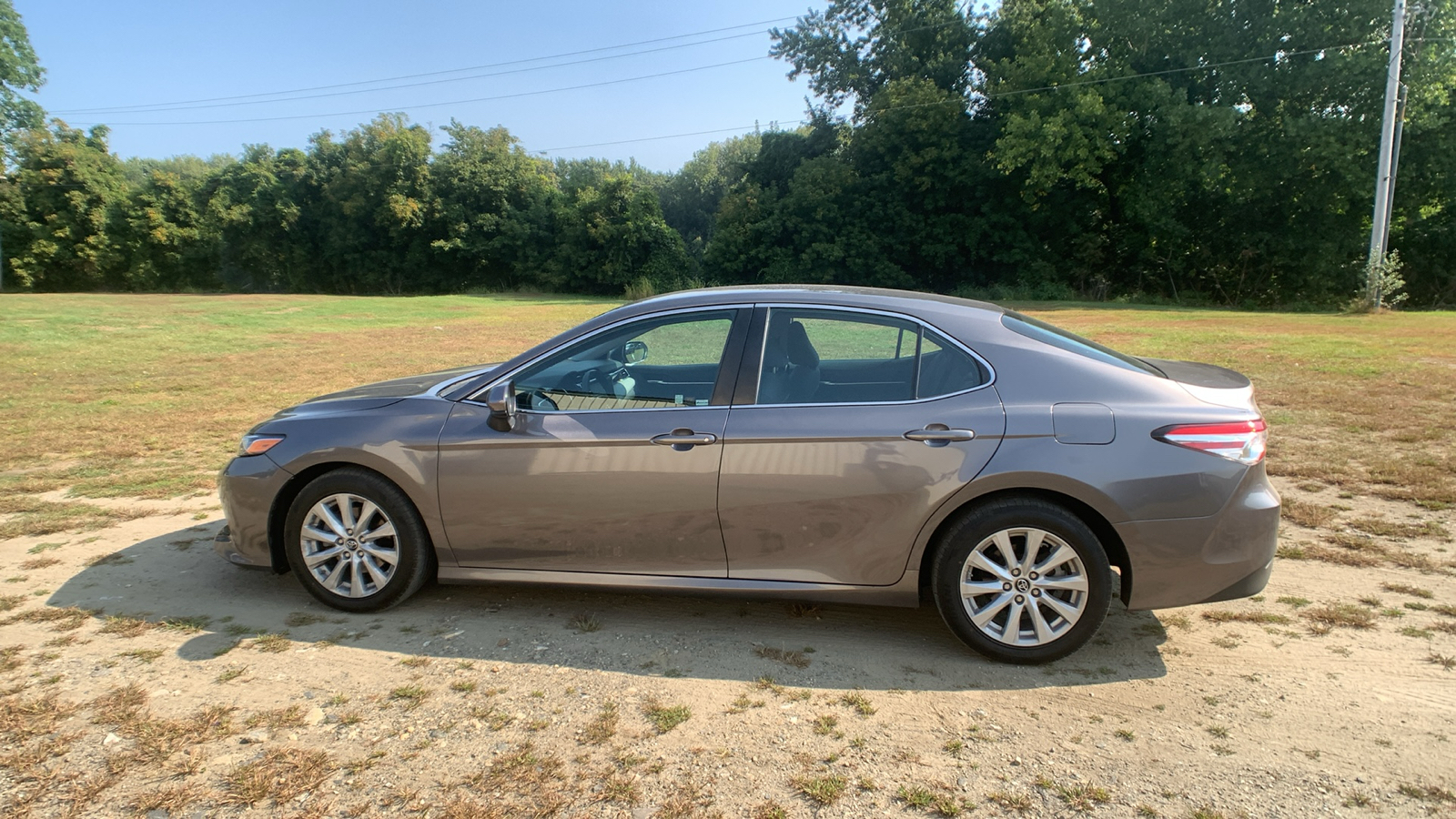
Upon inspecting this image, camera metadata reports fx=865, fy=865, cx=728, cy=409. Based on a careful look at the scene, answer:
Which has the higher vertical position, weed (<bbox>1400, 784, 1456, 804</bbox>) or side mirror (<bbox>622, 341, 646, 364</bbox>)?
side mirror (<bbox>622, 341, 646, 364</bbox>)

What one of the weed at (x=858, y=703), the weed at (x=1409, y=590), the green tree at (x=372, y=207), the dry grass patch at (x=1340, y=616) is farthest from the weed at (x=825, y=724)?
the green tree at (x=372, y=207)

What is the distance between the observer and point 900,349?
4.04 meters

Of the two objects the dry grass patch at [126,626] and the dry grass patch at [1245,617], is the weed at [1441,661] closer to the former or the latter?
the dry grass patch at [1245,617]

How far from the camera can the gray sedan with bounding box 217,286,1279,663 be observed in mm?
3635

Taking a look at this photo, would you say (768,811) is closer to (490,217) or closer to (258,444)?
(258,444)

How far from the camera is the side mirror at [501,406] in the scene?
4.04m

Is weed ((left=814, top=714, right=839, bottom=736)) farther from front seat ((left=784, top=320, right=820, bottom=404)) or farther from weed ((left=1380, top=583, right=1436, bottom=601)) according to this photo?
weed ((left=1380, top=583, right=1436, bottom=601))

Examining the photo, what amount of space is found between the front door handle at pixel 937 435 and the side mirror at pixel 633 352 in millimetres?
1445

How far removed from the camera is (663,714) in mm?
3387

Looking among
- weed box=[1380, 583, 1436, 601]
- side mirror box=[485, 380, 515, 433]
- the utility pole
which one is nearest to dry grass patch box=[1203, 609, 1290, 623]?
weed box=[1380, 583, 1436, 601]

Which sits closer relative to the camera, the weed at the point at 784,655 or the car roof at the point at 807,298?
the weed at the point at 784,655

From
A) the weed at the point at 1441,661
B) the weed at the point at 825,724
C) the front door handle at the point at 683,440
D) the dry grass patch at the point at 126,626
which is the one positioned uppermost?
the front door handle at the point at 683,440

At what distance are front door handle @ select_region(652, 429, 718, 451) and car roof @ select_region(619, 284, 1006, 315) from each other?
685mm

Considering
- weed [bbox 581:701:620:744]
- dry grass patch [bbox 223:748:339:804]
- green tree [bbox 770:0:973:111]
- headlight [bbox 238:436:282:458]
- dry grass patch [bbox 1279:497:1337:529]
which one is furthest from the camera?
green tree [bbox 770:0:973:111]
